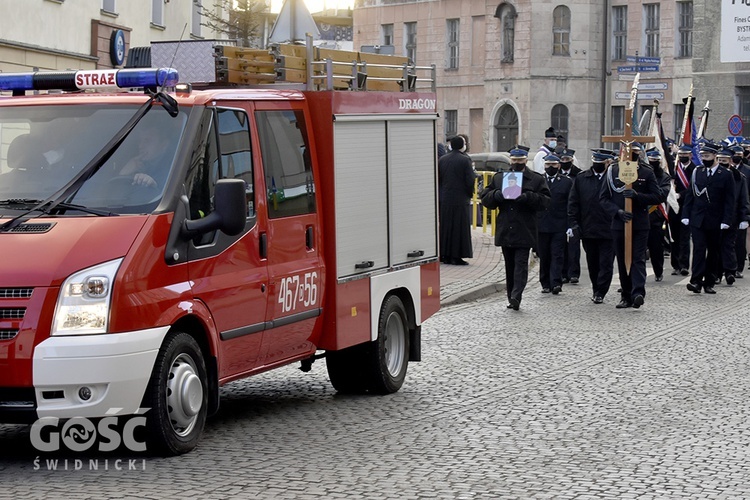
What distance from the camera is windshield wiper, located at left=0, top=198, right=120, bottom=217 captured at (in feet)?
26.3

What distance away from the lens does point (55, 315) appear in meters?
7.57

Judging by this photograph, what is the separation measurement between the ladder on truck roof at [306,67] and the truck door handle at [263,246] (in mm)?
1155

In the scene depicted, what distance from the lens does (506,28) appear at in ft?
218

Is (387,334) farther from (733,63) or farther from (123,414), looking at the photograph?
(733,63)

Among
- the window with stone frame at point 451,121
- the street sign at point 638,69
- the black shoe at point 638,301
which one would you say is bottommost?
the black shoe at point 638,301

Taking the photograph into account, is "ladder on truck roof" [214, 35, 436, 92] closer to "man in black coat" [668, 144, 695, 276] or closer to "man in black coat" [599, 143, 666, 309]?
"man in black coat" [599, 143, 666, 309]

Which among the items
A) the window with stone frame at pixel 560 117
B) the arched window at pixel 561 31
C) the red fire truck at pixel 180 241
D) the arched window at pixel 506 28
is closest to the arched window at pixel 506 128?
the window with stone frame at pixel 560 117

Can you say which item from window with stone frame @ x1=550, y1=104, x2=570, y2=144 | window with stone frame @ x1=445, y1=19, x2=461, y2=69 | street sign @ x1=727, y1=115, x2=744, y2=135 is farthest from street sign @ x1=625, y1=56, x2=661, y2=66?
window with stone frame @ x1=445, y1=19, x2=461, y2=69

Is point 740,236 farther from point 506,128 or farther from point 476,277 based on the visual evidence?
point 506,128

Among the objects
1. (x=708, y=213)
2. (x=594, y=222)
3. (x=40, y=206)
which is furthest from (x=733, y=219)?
(x=40, y=206)

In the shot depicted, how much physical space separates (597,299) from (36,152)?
1196 cm

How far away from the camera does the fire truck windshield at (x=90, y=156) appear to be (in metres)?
8.17

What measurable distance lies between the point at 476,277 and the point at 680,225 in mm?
4275

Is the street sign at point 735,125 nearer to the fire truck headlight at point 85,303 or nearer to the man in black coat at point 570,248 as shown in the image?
the man in black coat at point 570,248
